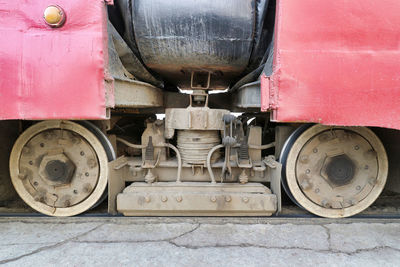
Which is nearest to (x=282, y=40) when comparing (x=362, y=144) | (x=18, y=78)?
(x=362, y=144)

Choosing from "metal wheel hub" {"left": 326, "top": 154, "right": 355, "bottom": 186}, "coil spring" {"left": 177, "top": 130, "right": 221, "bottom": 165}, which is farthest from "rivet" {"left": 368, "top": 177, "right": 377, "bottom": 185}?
"coil spring" {"left": 177, "top": 130, "right": 221, "bottom": 165}

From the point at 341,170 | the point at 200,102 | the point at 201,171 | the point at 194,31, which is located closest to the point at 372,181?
the point at 341,170

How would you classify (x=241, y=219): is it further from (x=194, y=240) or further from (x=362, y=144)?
(x=362, y=144)

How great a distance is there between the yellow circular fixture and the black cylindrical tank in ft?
1.77

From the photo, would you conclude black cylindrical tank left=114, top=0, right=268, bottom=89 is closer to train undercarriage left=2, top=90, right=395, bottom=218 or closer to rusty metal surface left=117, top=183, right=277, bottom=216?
train undercarriage left=2, top=90, right=395, bottom=218

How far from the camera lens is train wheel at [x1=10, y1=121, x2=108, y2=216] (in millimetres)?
1847

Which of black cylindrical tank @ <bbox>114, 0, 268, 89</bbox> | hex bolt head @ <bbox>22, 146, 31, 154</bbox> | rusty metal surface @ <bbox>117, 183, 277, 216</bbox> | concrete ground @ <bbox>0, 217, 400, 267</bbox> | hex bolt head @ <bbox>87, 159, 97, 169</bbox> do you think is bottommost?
concrete ground @ <bbox>0, 217, 400, 267</bbox>

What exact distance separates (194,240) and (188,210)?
27 cm

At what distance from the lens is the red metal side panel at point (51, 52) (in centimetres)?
136

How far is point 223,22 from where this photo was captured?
173 cm

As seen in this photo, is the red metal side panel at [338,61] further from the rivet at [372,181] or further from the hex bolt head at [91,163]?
the hex bolt head at [91,163]

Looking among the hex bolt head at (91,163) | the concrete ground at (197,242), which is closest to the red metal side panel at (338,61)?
the concrete ground at (197,242)

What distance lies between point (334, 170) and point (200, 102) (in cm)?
125

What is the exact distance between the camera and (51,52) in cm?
137
